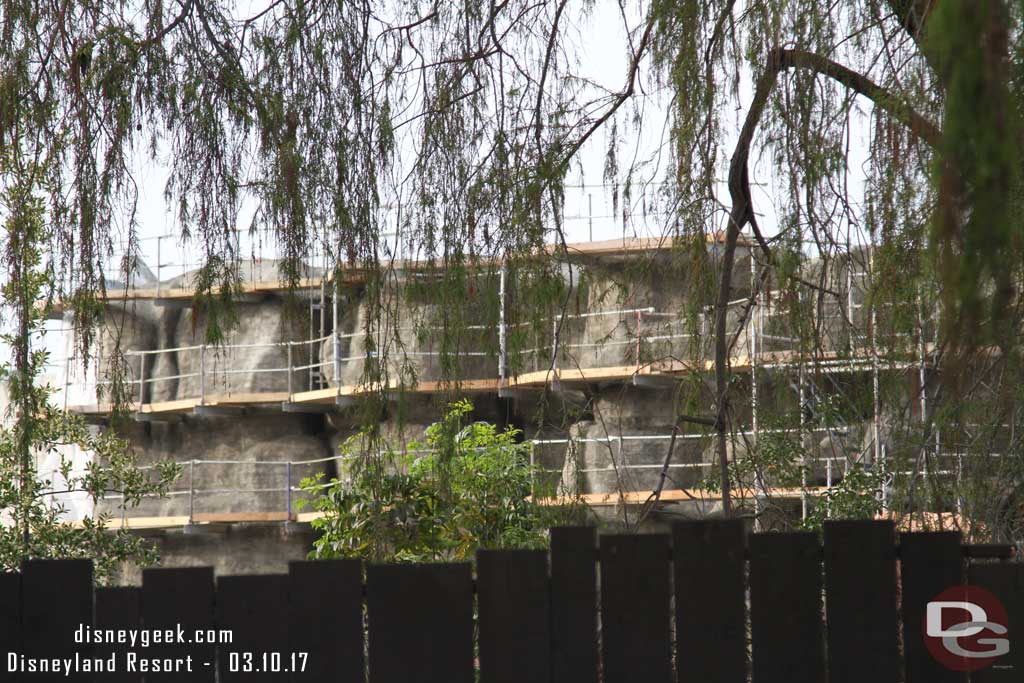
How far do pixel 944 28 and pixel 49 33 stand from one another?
2.28m

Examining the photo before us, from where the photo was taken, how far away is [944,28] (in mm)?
1136

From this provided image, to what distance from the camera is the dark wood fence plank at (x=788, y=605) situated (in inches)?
91.7

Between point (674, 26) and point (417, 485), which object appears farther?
point (417, 485)

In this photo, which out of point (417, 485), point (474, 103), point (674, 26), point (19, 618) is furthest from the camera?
point (417, 485)

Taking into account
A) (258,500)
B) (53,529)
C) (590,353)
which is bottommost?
(258,500)

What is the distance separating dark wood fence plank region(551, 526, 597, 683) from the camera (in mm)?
2350

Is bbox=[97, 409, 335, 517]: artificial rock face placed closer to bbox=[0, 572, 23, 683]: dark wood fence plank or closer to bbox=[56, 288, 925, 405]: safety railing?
bbox=[56, 288, 925, 405]: safety railing

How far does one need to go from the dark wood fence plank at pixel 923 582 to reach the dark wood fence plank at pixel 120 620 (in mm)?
1540

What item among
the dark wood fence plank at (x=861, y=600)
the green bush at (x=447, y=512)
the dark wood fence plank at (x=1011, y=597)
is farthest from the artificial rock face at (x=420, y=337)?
the green bush at (x=447, y=512)

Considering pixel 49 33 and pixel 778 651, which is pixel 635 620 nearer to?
pixel 778 651

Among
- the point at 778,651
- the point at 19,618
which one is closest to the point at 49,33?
the point at 19,618

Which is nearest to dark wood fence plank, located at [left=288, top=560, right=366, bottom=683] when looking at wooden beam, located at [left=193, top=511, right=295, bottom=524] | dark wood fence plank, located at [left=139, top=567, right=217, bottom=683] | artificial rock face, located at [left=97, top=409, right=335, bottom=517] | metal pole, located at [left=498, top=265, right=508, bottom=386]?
dark wood fence plank, located at [left=139, top=567, right=217, bottom=683]

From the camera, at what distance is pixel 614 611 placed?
2.34 metres

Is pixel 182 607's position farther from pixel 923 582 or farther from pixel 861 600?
pixel 923 582
